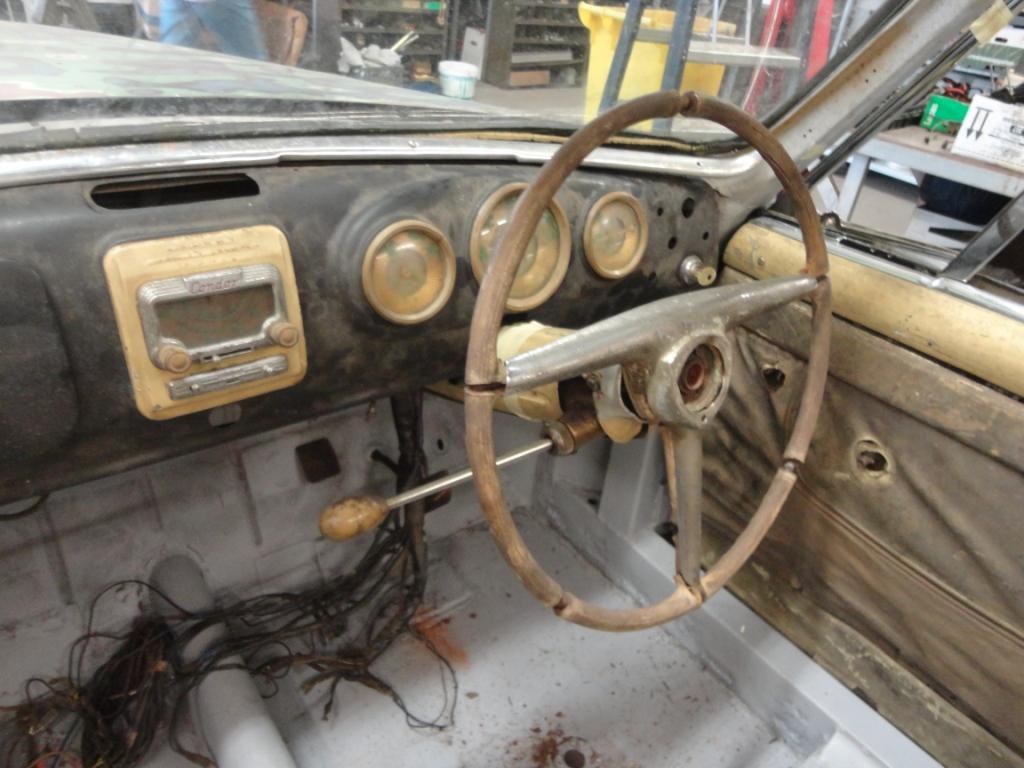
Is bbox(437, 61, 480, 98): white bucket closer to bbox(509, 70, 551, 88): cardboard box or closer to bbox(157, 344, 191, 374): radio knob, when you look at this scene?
bbox(509, 70, 551, 88): cardboard box

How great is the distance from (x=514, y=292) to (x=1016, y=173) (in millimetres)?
2321

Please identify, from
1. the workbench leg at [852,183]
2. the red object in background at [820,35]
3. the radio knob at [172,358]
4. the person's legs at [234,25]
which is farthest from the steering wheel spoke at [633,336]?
the workbench leg at [852,183]

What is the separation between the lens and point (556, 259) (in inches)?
42.4

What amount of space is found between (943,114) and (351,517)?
9.99 feet

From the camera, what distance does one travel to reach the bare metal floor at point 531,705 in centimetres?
139

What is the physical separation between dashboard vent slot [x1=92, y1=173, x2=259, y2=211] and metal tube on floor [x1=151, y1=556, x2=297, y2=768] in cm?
90

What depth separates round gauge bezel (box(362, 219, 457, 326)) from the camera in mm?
891

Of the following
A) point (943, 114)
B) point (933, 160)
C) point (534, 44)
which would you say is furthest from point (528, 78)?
point (943, 114)

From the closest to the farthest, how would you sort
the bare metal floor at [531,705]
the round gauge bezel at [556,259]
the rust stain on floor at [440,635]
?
1. the round gauge bezel at [556,259]
2. the bare metal floor at [531,705]
3. the rust stain on floor at [440,635]

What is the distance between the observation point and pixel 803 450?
40.8 inches

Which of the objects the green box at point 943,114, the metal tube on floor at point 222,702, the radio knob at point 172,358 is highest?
the green box at point 943,114

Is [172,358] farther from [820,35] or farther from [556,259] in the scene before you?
[820,35]

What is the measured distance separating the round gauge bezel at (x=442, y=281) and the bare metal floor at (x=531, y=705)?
0.90m

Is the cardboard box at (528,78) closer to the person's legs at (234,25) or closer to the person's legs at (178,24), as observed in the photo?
the person's legs at (234,25)
